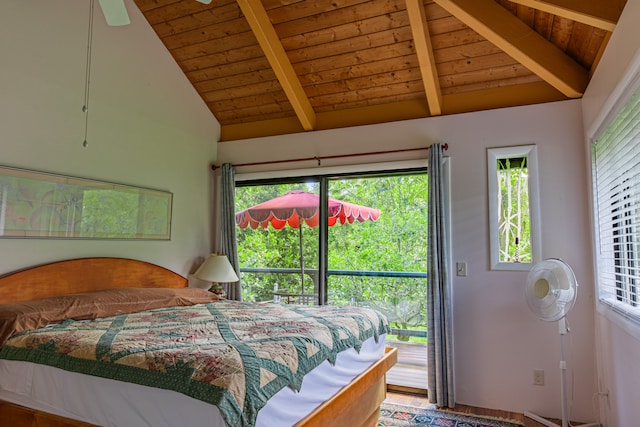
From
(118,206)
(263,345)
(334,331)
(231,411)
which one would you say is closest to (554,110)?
(334,331)

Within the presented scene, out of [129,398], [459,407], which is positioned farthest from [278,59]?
[459,407]

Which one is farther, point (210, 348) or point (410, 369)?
point (410, 369)

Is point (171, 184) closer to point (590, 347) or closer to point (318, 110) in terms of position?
point (318, 110)

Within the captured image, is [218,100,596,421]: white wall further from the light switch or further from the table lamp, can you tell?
the table lamp

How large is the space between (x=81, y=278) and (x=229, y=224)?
1.59 m

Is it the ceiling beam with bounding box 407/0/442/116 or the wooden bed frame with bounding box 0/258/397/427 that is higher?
the ceiling beam with bounding box 407/0/442/116

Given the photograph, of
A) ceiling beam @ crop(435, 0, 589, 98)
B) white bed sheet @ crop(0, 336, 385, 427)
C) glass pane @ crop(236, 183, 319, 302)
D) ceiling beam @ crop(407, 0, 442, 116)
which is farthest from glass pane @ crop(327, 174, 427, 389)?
white bed sheet @ crop(0, 336, 385, 427)

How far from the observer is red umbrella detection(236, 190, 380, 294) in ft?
13.8

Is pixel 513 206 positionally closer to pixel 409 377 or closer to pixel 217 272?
pixel 409 377

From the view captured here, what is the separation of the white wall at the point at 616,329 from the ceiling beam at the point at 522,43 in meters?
0.17

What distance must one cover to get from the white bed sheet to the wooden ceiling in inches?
98.0

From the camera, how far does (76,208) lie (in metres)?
3.26

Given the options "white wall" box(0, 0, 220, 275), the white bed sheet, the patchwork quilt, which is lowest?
the white bed sheet

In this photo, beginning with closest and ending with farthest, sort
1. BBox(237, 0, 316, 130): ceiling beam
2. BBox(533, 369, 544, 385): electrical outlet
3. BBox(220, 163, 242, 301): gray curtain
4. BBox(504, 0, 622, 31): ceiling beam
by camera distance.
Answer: BBox(504, 0, 622, 31): ceiling beam → BBox(533, 369, 544, 385): electrical outlet → BBox(237, 0, 316, 130): ceiling beam → BBox(220, 163, 242, 301): gray curtain
